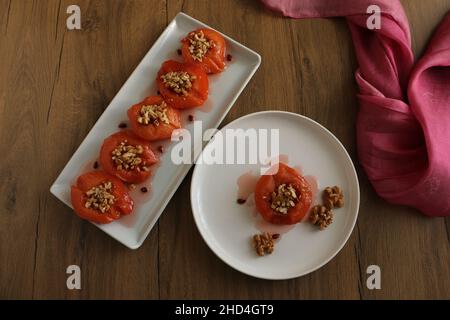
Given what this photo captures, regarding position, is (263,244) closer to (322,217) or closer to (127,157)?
(322,217)

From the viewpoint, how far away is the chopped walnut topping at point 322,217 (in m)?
1.14

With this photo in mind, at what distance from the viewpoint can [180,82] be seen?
1.19 meters

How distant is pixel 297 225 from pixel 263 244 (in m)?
0.11

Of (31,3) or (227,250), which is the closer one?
(227,250)

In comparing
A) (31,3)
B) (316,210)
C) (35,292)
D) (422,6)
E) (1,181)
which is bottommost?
(35,292)

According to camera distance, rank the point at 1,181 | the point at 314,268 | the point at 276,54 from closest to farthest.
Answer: the point at 314,268
the point at 1,181
the point at 276,54

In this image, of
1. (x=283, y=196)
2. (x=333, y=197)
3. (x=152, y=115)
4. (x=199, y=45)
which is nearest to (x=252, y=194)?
(x=283, y=196)

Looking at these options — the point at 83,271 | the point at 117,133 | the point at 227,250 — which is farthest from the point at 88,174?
the point at 227,250

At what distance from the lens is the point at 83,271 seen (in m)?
1.15

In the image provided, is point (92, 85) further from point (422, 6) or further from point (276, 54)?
point (422, 6)

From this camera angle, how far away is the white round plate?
1.13m

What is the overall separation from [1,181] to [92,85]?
0.38 m

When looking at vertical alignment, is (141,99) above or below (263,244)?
above

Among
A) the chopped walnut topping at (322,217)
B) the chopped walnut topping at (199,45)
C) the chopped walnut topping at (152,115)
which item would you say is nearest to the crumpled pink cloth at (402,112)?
the chopped walnut topping at (322,217)
